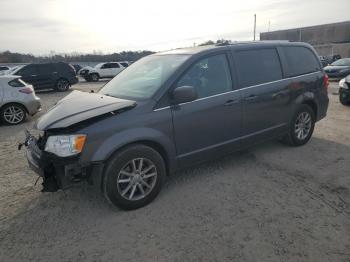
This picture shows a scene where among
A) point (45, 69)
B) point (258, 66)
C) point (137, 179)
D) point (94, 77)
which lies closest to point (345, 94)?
point (258, 66)

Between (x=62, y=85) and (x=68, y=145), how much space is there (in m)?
16.2

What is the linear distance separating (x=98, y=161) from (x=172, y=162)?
3.25ft

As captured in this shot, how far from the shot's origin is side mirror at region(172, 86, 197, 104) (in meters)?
3.65

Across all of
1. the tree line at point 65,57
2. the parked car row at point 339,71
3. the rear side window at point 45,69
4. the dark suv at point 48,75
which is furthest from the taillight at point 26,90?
the tree line at point 65,57

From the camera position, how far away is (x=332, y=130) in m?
6.66

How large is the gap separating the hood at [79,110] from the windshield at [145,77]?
0.81ft

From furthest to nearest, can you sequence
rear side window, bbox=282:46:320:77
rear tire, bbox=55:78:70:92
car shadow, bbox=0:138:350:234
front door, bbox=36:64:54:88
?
rear tire, bbox=55:78:70:92
front door, bbox=36:64:54:88
rear side window, bbox=282:46:320:77
car shadow, bbox=0:138:350:234

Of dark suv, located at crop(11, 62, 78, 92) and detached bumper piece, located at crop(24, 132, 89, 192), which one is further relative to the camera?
dark suv, located at crop(11, 62, 78, 92)

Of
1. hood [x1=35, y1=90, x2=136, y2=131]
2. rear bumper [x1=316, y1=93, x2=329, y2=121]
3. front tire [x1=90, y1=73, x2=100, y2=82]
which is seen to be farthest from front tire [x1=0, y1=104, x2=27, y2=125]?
front tire [x1=90, y1=73, x2=100, y2=82]

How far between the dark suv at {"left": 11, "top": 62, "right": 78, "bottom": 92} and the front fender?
1565 cm

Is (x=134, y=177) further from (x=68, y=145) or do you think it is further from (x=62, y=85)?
(x=62, y=85)

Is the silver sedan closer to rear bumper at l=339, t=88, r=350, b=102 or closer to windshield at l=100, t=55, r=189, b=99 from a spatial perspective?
windshield at l=100, t=55, r=189, b=99

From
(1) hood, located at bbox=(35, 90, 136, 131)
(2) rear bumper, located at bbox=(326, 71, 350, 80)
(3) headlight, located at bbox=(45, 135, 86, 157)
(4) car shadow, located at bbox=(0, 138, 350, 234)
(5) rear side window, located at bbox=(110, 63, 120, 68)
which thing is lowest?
(2) rear bumper, located at bbox=(326, 71, 350, 80)

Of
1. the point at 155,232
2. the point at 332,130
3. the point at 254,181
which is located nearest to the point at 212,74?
the point at 254,181
